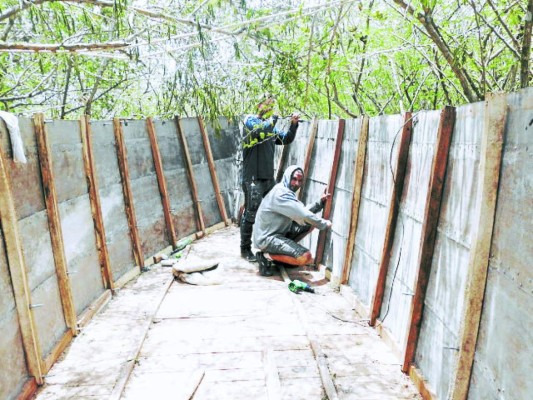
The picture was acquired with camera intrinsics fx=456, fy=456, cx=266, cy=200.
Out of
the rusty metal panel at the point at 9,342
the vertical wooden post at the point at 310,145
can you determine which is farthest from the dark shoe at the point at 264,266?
the rusty metal panel at the point at 9,342

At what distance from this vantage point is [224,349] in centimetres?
455

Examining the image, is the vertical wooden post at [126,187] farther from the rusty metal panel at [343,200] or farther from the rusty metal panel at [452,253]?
the rusty metal panel at [452,253]

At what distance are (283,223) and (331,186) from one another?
37.3 inches

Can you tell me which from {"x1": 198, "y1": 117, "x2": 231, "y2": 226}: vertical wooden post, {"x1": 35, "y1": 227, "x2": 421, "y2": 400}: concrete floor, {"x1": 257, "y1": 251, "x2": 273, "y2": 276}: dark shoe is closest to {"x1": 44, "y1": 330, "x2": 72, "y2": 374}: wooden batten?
{"x1": 35, "y1": 227, "x2": 421, "y2": 400}: concrete floor

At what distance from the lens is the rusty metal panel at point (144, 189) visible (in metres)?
7.17

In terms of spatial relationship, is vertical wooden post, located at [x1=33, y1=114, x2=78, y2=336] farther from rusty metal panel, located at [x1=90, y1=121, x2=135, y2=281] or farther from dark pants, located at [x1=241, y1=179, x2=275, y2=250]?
dark pants, located at [x1=241, y1=179, x2=275, y2=250]

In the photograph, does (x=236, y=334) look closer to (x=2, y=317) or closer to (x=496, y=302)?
(x=2, y=317)

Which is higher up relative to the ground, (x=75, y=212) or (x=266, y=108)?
(x=266, y=108)

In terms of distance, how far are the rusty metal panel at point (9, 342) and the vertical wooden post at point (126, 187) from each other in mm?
3240

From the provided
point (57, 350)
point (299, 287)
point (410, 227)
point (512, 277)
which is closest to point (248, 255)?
point (299, 287)

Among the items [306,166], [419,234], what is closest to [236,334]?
[419,234]

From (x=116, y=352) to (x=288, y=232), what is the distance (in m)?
3.42

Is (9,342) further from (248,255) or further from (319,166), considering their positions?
(319,166)

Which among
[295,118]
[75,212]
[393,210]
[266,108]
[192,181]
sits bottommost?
[192,181]
